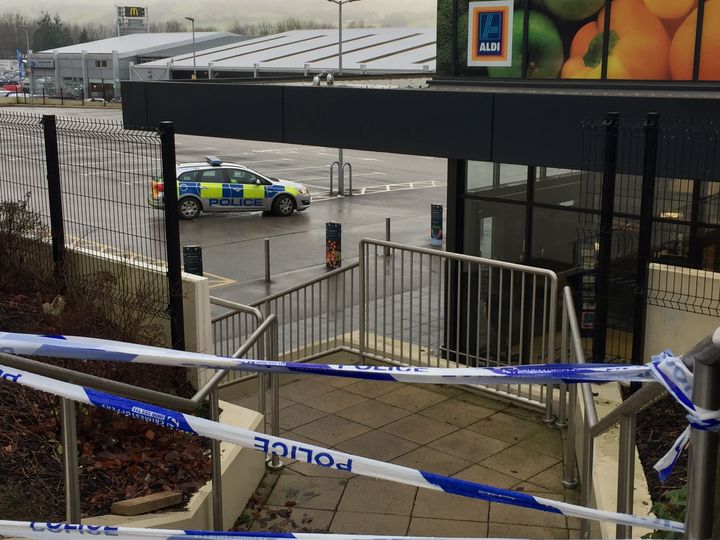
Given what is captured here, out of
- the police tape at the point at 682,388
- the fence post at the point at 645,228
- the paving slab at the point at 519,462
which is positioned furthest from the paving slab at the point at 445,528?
the police tape at the point at 682,388

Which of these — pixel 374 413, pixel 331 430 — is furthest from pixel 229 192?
pixel 331 430

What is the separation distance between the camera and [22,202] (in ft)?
30.1

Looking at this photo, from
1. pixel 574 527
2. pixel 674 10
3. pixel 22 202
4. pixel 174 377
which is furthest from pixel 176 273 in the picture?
pixel 674 10

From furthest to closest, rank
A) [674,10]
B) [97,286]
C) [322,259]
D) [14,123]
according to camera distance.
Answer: [322,259], [674,10], [14,123], [97,286]

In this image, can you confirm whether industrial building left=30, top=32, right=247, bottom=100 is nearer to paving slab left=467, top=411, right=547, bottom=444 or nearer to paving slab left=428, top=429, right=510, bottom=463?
paving slab left=467, top=411, right=547, bottom=444

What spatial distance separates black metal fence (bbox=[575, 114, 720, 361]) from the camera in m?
7.08

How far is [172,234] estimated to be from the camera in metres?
7.09

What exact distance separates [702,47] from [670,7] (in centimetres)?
67

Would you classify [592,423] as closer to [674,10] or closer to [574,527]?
[574,527]

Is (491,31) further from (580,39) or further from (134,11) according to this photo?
(134,11)

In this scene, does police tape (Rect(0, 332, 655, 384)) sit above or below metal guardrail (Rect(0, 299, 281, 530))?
above

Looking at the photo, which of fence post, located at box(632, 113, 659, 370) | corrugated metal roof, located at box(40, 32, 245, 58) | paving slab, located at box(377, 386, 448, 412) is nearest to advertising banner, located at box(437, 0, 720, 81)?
fence post, located at box(632, 113, 659, 370)

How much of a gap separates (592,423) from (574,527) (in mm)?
1292

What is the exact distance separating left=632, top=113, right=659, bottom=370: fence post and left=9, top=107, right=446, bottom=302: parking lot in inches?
154
